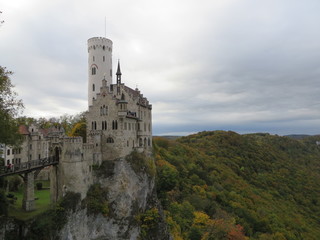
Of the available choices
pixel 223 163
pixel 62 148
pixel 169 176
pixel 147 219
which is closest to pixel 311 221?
pixel 223 163

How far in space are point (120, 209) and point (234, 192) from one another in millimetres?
49398

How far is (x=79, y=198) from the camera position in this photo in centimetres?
3106

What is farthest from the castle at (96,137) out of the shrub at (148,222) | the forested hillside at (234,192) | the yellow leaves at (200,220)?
the yellow leaves at (200,220)

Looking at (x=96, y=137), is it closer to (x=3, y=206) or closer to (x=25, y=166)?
(x=25, y=166)

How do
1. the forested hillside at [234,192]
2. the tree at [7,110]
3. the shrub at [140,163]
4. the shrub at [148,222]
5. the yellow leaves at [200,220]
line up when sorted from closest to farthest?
1. the tree at [7,110]
2. the shrub at [148,222]
3. the shrub at [140,163]
4. the forested hillside at [234,192]
5. the yellow leaves at [200,220]

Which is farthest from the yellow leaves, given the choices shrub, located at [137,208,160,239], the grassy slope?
the grassy slope

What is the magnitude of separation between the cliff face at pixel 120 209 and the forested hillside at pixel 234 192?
966 cm

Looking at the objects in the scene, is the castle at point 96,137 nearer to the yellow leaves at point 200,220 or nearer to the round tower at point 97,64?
the round tower at point 97,64

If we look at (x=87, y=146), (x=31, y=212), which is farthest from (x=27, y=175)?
(x=87, y=146)

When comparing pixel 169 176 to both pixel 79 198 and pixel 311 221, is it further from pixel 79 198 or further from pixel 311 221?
pixel 311 221

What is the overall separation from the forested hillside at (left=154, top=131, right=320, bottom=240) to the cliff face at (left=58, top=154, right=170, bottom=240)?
31.7 feet

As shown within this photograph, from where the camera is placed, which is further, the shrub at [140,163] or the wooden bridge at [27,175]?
the shrub at [140,163]

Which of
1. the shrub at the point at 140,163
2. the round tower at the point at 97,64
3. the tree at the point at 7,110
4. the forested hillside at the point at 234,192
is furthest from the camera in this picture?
the forested hillside at the point at 234,192

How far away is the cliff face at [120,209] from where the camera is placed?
31.5 metres
